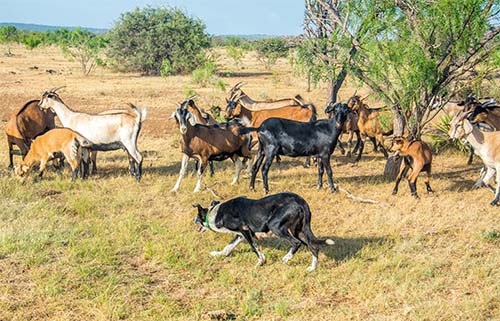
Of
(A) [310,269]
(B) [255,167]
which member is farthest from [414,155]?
(A) [310,269]

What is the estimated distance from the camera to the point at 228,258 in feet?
25.1

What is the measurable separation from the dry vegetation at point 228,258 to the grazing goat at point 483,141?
1.79ft

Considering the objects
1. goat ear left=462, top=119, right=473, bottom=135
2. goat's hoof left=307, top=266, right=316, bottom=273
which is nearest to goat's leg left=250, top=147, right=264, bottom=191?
goat ear left=462, top=119, right=473, bottom=135

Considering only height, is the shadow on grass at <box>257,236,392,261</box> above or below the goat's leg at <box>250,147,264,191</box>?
below

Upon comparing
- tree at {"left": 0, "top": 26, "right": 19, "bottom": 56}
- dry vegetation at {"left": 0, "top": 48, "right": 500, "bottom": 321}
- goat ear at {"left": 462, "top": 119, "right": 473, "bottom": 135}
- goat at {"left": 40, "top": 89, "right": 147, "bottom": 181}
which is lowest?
dry vegetation at {"left": 0, "top": 48, "right": 500, "bottom": 321}

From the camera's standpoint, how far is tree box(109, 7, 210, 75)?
42719 millimetres

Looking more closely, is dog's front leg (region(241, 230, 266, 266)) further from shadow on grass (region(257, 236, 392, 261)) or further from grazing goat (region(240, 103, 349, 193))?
grazing goat (region(240, 103, 349, 193))

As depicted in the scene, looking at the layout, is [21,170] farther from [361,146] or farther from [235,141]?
[361,146]

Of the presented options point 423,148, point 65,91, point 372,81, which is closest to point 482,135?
point 423,148

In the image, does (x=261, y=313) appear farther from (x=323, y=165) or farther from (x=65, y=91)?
(x=65, y=91)

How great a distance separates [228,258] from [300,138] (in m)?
4.08

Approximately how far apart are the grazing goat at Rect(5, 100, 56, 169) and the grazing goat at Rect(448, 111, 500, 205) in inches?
359

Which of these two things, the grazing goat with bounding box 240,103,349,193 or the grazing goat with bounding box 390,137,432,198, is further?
the grazing goat with bounding box 240,103,349,193

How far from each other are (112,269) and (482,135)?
7.25m
